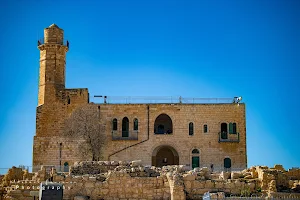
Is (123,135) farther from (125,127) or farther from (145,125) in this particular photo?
(145,125)

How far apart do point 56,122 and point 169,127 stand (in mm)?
9313

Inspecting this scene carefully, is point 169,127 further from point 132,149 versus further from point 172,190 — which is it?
point 172,190

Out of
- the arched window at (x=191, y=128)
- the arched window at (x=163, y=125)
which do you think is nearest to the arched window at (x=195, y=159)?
the arched window at (x=191, y=128)

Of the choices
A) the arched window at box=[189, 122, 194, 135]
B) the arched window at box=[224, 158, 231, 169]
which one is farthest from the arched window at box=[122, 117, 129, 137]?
the arched window at box=[224, 158, 231, 169]

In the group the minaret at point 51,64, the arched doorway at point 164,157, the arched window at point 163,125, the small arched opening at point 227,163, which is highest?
the minaret at point 51,64

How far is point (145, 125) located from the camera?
43.8m

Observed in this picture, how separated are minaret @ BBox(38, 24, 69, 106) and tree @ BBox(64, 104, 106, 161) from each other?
2386 millimetres

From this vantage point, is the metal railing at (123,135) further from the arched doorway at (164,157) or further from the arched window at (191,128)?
the arched window at (191,128)

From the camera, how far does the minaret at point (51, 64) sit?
1732 inches

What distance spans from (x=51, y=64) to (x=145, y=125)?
8.63 metres

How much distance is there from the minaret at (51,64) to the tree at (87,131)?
2386mm

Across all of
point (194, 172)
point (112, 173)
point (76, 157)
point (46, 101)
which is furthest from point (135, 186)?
point (46, 101)

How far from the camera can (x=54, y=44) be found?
44.3 meters

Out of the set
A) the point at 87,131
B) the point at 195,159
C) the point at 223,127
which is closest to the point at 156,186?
the point at 87,131
